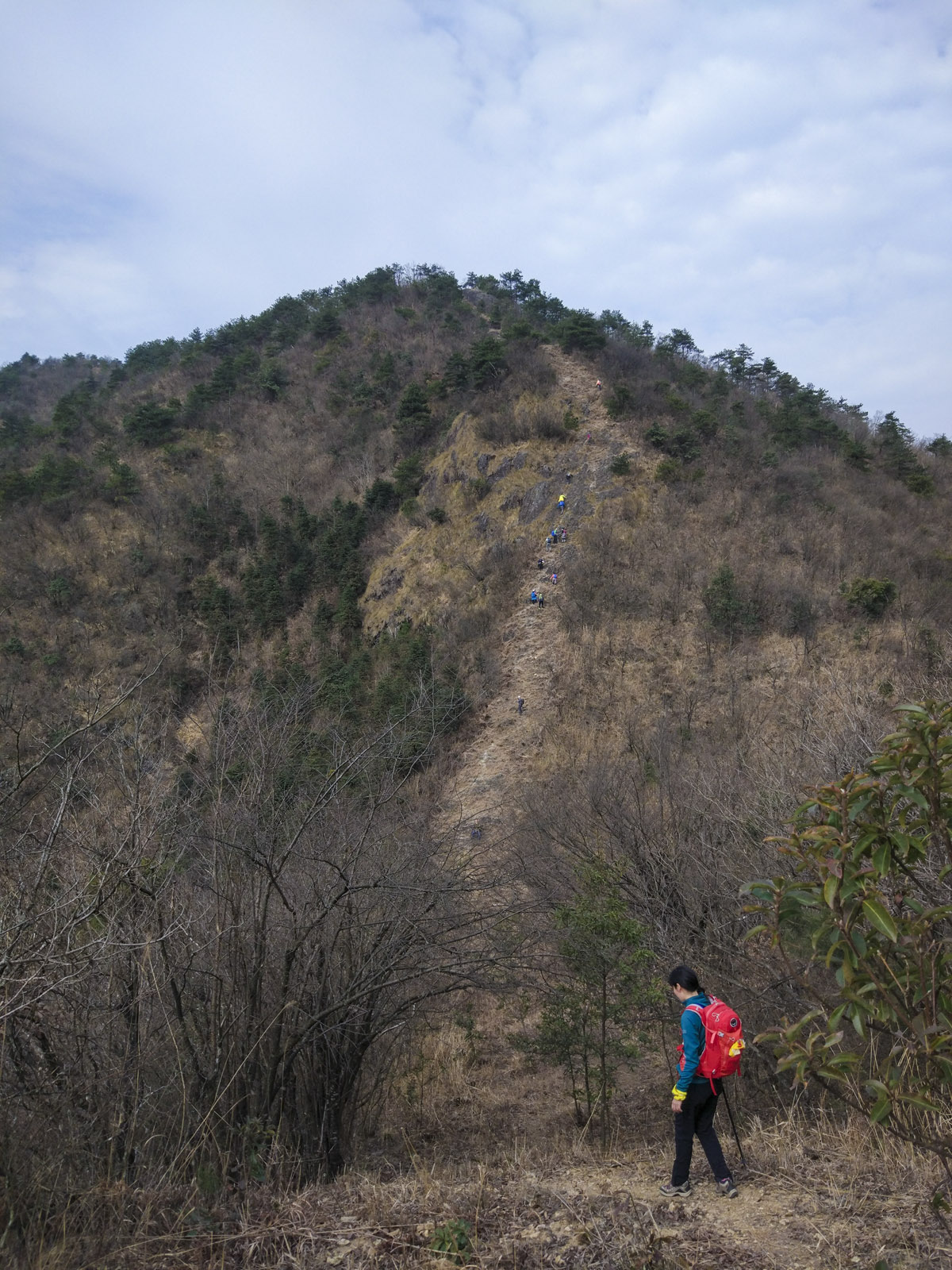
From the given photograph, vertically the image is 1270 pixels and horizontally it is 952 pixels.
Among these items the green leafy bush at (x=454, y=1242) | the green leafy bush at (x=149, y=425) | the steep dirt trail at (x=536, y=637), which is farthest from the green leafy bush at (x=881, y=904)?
the green leafy bush at (x=149, y=425)

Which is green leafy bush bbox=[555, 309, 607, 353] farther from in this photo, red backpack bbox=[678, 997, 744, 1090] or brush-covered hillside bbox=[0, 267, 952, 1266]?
red backpack bbox=[678, 997, 744, 1090]

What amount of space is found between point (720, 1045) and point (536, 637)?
17.3m

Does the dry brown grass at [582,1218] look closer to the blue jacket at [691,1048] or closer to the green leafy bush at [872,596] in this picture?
the blue jacket at [691,1048]

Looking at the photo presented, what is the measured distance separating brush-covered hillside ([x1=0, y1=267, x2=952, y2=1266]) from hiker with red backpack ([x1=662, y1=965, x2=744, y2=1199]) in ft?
2.23

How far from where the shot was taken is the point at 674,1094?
13.5 ft

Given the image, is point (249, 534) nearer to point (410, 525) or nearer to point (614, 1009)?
point (410, 525)

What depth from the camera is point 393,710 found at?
761 cm

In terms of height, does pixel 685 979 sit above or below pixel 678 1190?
above

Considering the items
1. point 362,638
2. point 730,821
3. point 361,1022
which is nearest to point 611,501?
point 362,638

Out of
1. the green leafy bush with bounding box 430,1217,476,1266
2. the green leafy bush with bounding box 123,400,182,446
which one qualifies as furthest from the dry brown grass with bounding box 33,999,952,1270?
the green leafy bush with bounding box 123,400,182,446

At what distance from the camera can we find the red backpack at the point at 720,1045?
13.2 feet

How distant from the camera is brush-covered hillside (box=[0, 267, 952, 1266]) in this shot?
441 cm

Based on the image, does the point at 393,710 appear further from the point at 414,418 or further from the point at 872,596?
the point at 414,418

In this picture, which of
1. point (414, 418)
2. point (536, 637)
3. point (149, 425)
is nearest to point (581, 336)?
point (414, 418)
